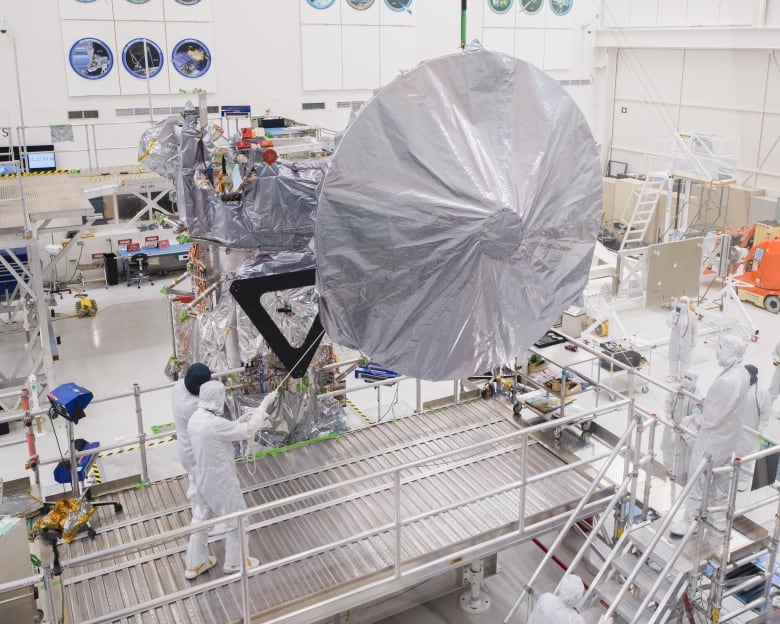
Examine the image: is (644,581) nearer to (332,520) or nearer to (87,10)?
(332,520)

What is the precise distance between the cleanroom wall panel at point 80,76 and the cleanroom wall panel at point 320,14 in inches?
163

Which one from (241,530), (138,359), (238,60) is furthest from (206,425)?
(238,60)

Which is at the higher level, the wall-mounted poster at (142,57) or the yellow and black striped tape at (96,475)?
the wall-mounted poster at (142,57)

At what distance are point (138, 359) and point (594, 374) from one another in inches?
285

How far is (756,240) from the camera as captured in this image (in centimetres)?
1664

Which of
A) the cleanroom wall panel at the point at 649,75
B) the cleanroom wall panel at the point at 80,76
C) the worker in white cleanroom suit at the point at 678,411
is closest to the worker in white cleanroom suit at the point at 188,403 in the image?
the worker in white cleanroom suit at the point at 678,411

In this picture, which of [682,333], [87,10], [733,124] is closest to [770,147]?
[733,124]

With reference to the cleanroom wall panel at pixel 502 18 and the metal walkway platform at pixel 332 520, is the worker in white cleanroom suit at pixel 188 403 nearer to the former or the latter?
the metal walkway platform at pixel 332 520

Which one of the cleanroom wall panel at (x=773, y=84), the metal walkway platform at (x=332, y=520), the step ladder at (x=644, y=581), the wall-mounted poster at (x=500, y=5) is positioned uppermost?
the wall-mounted poster at (x=500, y=5)

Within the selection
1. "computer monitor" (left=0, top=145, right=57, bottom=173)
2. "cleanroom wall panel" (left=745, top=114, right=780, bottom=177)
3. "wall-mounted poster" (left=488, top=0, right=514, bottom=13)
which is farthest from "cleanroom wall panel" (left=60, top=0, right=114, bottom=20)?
"cleanroom wall panel" (left=745, top=114, right=780, bottom=177)

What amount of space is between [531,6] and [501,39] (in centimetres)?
122

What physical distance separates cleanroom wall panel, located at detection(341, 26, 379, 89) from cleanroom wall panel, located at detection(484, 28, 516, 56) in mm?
3207

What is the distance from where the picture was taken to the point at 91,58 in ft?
52.0

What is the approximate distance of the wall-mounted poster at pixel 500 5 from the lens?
2009 cm
